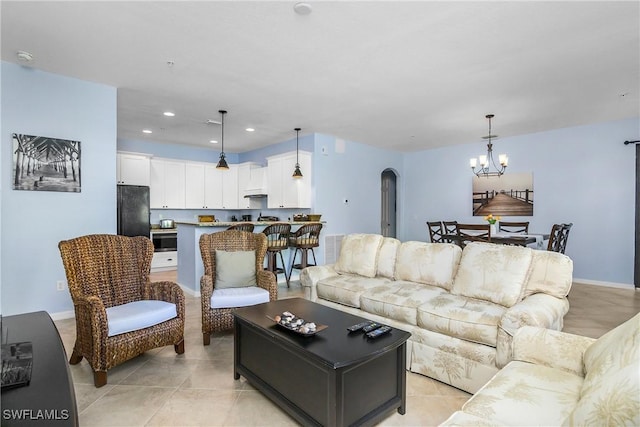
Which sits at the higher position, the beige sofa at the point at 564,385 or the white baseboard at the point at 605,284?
the beige sofa at the point at 564,385

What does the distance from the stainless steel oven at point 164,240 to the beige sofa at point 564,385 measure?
249 inches

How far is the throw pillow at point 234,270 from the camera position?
3.27 metres

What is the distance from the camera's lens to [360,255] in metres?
3.52

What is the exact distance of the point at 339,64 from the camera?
10.6 ft

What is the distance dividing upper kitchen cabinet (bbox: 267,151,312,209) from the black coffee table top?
389cm

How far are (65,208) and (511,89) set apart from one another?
524 centimetres

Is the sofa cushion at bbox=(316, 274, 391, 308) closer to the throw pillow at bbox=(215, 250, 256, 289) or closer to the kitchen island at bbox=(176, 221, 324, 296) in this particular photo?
the throw pillow at bbox=(215, 250, 256, 289)

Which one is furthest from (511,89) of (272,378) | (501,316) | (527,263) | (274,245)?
(272,378)

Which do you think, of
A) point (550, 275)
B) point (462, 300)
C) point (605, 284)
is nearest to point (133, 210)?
point (462, 300)

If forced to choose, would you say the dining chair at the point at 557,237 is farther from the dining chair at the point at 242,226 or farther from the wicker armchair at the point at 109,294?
the wicker armchair at the point at 109,294

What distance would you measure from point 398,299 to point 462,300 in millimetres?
484

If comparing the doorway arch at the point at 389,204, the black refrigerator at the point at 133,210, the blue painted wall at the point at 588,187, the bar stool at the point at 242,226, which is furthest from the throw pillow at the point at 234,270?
the doorway arch at the point at 389,204

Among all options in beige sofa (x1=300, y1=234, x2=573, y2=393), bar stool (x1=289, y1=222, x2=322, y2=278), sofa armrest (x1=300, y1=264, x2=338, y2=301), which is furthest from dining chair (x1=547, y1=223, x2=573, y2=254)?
bar stool (x1=289, y1=222, x2=322, y2=278)

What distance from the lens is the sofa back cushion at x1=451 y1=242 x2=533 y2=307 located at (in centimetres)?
240
